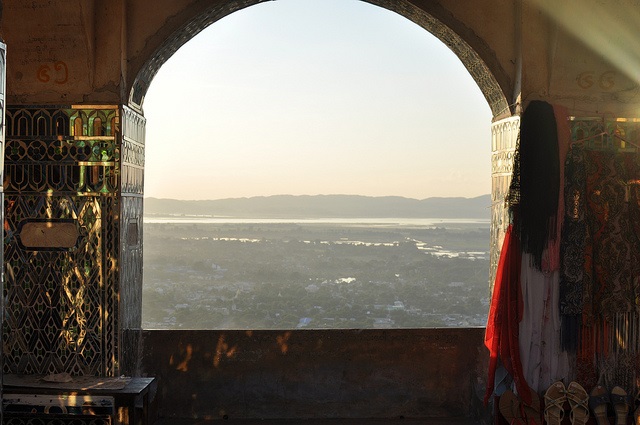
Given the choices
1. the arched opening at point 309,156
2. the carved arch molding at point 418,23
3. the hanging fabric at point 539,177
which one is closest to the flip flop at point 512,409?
the hanging fabric at point 539,177

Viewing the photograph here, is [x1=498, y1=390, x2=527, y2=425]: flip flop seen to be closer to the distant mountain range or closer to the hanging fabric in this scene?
the hanging fabric

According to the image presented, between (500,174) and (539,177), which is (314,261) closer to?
(500,174)

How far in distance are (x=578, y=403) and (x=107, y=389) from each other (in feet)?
10.4

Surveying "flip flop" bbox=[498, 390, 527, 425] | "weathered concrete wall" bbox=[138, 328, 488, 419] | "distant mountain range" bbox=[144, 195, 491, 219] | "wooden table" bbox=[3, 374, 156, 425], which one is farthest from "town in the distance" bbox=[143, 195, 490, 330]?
"wooden table" bbox=[3, 374, 156, 425]

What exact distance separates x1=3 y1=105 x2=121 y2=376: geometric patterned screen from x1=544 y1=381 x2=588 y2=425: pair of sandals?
3.02m

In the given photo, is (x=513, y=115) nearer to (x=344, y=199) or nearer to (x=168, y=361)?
(x=168, y=361)

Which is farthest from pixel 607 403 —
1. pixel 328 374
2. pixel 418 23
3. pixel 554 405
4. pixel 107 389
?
pixel 107 389

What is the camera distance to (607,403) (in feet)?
17.3

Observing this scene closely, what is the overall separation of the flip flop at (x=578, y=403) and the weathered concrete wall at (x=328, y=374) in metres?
0.90

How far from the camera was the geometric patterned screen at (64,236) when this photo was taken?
5.34 meters

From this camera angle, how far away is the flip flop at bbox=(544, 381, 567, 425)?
5184mm

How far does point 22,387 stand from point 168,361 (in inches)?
48.3

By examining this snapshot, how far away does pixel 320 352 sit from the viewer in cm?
605

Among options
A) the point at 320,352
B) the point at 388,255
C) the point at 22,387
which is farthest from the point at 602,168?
the point at 388,255
